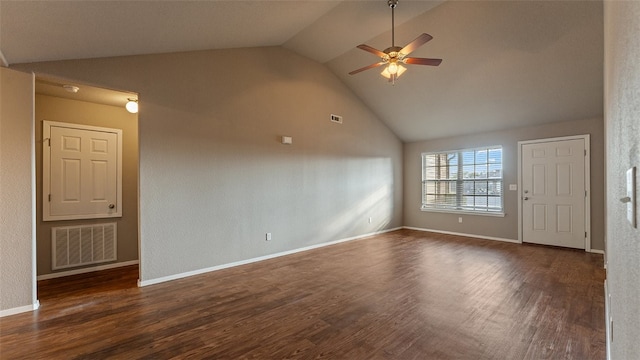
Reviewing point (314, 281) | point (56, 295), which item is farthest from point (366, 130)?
point (56, 295)

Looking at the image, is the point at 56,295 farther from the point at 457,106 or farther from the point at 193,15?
the point at 457,106

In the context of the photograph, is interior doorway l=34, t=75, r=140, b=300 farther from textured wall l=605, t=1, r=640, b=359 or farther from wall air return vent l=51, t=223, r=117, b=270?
textured wall l=605, t=1, r=640, b=359

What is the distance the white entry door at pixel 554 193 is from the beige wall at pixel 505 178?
0.15 meters

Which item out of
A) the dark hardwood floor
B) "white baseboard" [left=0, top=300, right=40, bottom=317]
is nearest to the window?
the dark hardwood floor

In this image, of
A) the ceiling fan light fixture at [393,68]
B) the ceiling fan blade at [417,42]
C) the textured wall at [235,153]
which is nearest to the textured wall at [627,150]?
the ceiling fan blade at [417,42]

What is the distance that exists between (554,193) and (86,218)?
8.05 meters

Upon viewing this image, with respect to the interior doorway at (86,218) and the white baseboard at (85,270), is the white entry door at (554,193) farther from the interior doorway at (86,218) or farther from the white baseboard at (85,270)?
the white baseboard at (85,270)

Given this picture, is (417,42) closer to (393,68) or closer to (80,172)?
(393,68)

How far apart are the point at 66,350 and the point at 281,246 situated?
3.00 metres

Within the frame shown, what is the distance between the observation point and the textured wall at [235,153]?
3.56 meters

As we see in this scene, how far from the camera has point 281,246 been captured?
16.0 ft

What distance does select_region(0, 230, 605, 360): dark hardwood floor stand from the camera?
7.09 feet

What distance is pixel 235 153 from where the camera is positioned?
171 inches

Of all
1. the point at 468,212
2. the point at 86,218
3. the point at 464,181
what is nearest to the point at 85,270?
the point at 86,218
